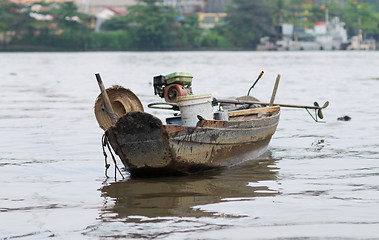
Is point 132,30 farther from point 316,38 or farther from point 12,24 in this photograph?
point 316,38

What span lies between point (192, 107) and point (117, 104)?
38.3 inches

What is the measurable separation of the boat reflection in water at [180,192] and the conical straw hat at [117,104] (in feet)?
2.73

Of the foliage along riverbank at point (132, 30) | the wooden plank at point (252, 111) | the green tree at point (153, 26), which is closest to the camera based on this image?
the wooden plank at point (252, 111)

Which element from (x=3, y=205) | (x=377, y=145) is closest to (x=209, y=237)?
(x=3, y=205)

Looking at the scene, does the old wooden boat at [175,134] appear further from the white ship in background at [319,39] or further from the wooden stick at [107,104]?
the white ship in background at [319,39]

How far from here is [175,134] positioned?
333 inches

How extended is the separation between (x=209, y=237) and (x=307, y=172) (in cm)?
368

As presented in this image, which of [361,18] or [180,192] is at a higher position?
[361,18]

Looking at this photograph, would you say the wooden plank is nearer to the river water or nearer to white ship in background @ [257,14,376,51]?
the river water

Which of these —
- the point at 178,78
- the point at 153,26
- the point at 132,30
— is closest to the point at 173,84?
the point at 178,78

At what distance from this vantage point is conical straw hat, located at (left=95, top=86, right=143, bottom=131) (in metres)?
9.15

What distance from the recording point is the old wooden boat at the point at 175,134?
8438mm

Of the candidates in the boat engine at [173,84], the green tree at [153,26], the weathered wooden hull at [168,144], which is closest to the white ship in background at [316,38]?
the green tree at [153,26]

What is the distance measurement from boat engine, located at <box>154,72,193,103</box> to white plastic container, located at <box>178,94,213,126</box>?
21 centimetres
